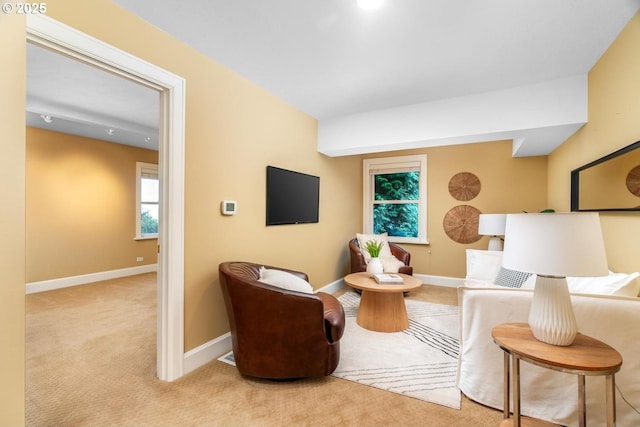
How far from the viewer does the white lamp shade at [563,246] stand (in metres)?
1.22

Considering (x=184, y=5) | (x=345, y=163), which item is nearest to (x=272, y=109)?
(x=184, y=5)

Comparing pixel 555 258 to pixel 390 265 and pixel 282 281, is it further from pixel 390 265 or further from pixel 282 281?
pixel 390 265

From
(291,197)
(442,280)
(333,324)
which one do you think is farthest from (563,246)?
(442,280)

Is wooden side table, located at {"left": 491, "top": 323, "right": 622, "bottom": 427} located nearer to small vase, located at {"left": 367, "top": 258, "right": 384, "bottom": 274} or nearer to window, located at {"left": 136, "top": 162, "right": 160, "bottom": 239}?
small vase, located at {"left": 367, "top": 258, "right": 384, "bottom": 274}

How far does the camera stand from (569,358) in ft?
3.95

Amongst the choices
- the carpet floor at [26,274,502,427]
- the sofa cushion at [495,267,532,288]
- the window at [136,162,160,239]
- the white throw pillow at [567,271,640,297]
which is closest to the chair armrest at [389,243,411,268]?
the sofa cushion at [495,267,532,288]

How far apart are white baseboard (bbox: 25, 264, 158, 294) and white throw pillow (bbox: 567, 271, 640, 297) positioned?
615 cm

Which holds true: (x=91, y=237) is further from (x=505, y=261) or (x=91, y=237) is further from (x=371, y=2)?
(x=505, y=261)

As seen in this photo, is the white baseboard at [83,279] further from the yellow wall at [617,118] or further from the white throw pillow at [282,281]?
the yellow wall at [617,118]

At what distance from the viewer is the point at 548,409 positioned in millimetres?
1655

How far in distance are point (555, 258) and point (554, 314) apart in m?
0.29

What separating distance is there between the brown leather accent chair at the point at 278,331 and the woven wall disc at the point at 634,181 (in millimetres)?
2143

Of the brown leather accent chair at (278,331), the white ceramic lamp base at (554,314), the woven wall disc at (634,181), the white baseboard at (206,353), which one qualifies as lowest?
the white baseboard at (206,353)

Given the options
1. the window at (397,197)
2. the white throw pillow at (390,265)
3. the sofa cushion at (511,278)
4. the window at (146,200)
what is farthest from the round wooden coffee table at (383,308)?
the window at (146,200)
